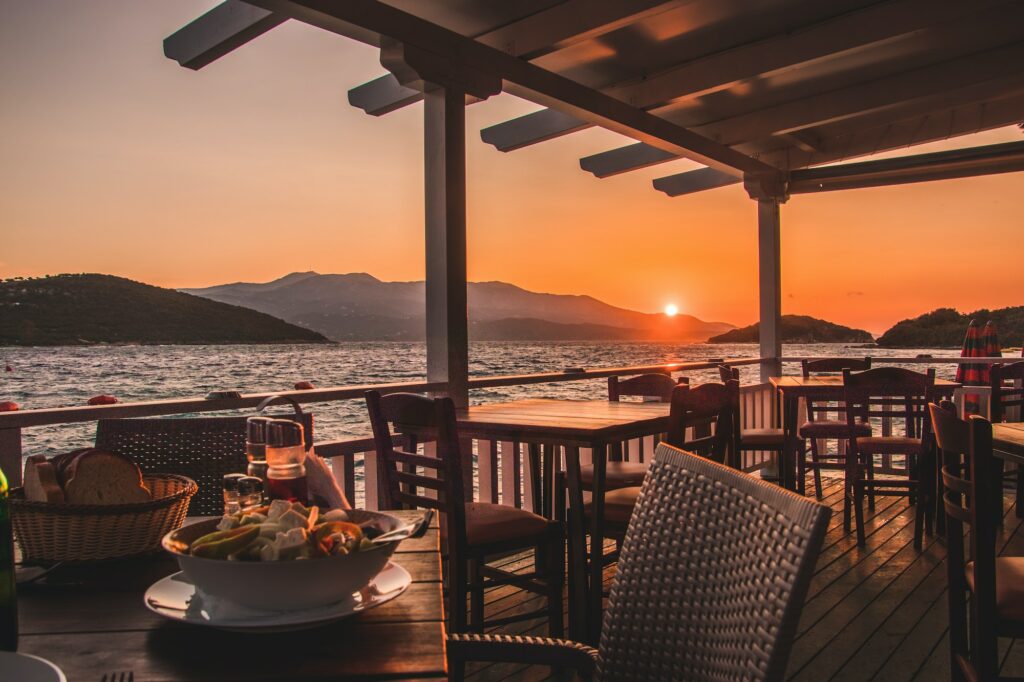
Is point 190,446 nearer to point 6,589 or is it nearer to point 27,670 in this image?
point 6,589

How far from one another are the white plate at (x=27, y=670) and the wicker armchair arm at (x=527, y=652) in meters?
0.65

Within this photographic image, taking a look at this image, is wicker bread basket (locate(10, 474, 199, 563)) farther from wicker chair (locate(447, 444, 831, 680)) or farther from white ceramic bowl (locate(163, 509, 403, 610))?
wicker chair (locate(447, 444, 831, 680))

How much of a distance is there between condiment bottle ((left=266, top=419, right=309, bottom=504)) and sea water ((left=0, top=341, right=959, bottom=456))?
28.7 m

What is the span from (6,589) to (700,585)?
2.77 ft

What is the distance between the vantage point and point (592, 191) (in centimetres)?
2634

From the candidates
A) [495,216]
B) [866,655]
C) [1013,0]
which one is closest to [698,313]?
[495,216]

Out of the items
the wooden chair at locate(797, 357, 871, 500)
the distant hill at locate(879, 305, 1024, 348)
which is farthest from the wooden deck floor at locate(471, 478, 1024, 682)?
the distant hill at locate(879, 305, 1024, 348)

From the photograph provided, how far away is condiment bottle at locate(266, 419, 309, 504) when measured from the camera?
120cm

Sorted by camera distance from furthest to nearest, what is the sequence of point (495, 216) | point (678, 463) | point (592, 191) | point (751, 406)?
point (592, 191), point (495, 216), point (751, 406), point (678, 463)

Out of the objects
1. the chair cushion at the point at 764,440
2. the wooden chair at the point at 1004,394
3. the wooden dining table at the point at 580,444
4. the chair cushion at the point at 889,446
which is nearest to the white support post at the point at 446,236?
the wooden dining table at the point at 580,444

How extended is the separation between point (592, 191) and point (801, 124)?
2108 cm

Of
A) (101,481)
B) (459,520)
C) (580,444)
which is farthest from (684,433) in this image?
(101,481)

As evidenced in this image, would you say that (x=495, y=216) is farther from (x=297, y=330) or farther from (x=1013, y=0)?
(x=1013, y=0)

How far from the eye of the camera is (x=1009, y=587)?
2004mm
